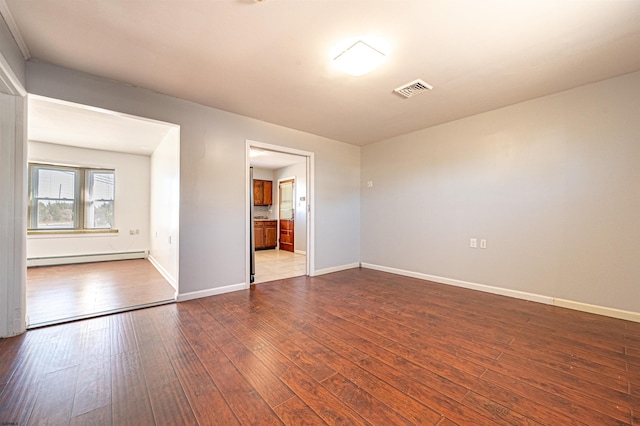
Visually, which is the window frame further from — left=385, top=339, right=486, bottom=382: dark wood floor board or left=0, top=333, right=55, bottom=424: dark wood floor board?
left=385, top=339, right=486, bottom=382: dark wood floor board

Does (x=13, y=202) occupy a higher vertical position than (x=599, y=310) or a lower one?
higher

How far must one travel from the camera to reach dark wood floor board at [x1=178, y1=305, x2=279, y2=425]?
139 cm

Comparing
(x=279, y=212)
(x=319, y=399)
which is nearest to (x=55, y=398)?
(x=319, y=399)

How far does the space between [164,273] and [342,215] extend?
11.0 feet

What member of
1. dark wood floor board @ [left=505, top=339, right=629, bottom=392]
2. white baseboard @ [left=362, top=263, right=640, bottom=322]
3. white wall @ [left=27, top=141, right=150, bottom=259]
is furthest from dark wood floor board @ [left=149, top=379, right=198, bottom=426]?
white wall @ [left=27, top=141, right=150, bottom=259]

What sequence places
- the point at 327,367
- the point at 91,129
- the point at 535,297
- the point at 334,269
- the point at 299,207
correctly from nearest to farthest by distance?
the point at 327,367 < the point at 535,297 < the point at 91,129 < the point at 334,269 < the point at 299,207

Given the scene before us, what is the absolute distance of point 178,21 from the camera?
1.90 meters

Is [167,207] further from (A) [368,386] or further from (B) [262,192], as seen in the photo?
(B) [262,192]

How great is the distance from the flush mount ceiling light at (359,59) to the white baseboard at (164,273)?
317 cm

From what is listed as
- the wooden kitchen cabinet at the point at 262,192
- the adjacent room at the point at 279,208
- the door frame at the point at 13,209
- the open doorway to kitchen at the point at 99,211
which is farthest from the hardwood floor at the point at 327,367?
the wooden kitchen cabinet at the point at 262,192

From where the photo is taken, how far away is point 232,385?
164 centimetres

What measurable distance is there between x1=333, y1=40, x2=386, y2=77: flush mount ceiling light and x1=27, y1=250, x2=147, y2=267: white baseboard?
6.31 metres

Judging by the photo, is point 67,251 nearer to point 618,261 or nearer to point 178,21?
point 178,21

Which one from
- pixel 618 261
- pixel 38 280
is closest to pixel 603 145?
pixel 618 261
